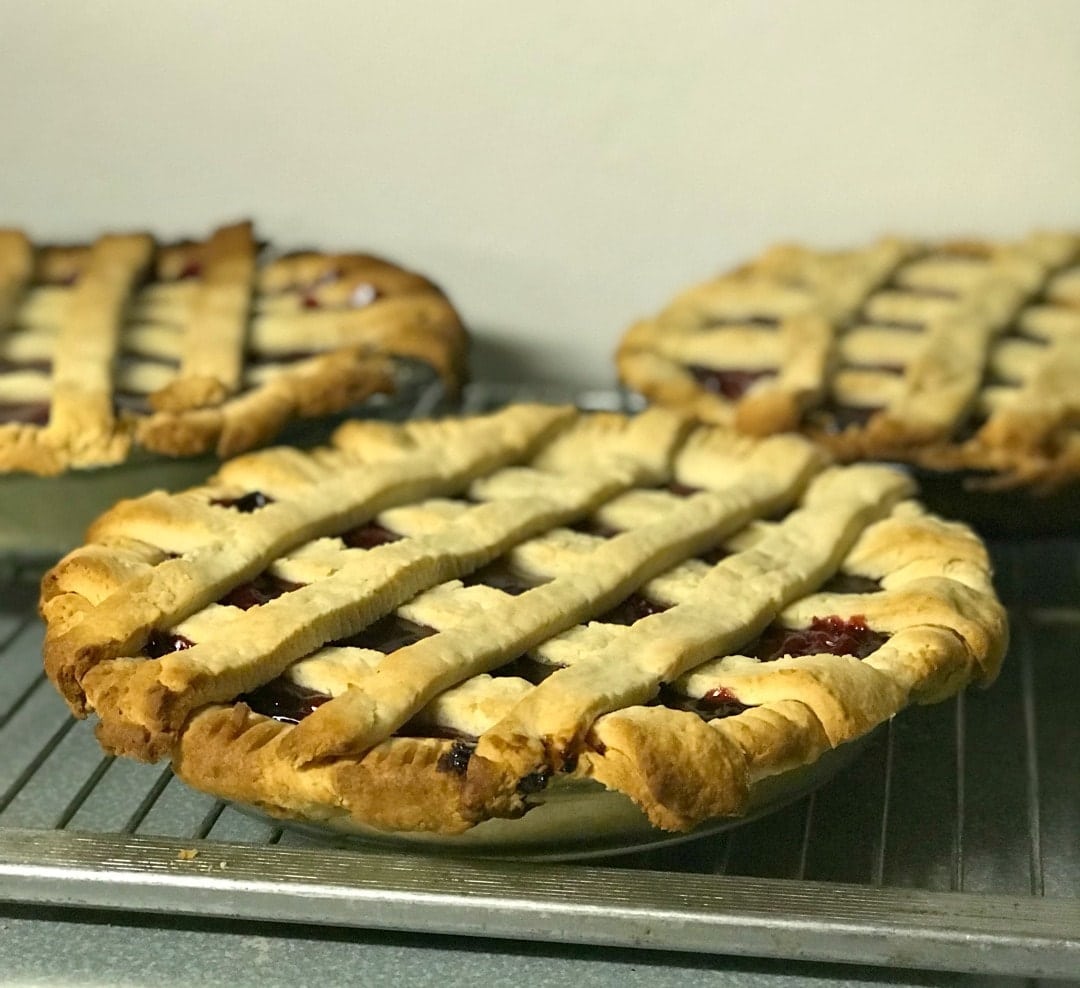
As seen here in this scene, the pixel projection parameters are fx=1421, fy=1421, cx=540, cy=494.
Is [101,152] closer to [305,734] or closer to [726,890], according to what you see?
[305,734]

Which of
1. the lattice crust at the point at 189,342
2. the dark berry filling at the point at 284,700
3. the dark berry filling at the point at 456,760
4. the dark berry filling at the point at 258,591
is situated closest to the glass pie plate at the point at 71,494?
the lattice crust at the point at 189,342

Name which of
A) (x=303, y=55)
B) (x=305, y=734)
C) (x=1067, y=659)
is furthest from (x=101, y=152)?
(x=1067, y=659)

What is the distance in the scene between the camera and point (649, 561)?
1.01m

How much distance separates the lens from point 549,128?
5.01 ft

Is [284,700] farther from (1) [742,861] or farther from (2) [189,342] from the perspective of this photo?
(2) [189,342]

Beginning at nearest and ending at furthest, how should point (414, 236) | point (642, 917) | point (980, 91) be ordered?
point (642, 917) → point (980, 91) → point (414, 236)

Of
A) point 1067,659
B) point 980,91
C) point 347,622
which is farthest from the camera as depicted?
point 980,91

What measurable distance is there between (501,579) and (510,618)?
11cm

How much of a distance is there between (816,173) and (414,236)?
0.44m

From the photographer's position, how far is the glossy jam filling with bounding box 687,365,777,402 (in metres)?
1.35

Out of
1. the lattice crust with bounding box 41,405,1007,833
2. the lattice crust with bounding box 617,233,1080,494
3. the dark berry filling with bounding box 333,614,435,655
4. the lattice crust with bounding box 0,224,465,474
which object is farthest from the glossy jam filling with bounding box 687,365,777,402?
the dark berry filling with bounding box 333,614,435,655

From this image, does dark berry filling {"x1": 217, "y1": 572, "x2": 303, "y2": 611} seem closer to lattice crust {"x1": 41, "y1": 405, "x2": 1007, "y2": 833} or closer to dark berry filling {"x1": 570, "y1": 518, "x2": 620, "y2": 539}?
lattice crust {"x1": 41, "y1": 405, "x2": 1007, "y2": 833}

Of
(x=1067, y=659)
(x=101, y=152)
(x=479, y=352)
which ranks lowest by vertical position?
(x=1067, y=659)

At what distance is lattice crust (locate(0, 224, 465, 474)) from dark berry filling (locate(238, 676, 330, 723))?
0.38m
